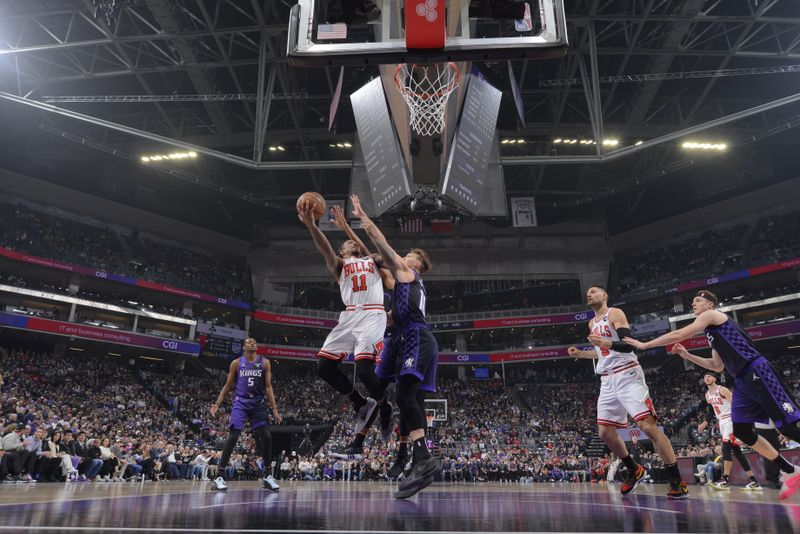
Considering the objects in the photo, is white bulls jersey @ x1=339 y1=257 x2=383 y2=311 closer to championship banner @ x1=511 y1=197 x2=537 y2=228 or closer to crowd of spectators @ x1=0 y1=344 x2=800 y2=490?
crowd of spectators @ x1=0 y1=344 x2=800 y2=490

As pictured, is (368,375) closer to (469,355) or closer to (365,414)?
(365,414)

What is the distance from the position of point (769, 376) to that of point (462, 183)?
31.9 feet

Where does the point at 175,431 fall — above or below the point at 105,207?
below

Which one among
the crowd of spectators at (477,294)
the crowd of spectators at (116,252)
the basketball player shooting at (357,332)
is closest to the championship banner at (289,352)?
the crowd of spectators at (116,252)

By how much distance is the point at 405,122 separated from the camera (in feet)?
45.7

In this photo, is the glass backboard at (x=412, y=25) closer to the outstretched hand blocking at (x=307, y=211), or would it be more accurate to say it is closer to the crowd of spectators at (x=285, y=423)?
the outstretched hand blocking at (x=307, y=211)

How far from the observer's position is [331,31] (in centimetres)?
550

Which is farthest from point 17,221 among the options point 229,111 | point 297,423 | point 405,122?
point 405,122

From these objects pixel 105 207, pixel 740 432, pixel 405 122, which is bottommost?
pixel 740 432

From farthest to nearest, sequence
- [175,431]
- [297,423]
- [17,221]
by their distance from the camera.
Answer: [17,221] < [297,423] < [175,431]

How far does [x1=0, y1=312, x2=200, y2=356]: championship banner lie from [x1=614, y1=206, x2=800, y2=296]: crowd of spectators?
2763 cm

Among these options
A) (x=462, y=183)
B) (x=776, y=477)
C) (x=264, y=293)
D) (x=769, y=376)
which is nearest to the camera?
(x=769, y=376)

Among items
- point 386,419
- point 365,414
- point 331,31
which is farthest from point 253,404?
point 331,31

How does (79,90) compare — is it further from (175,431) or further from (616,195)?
(616,195)
